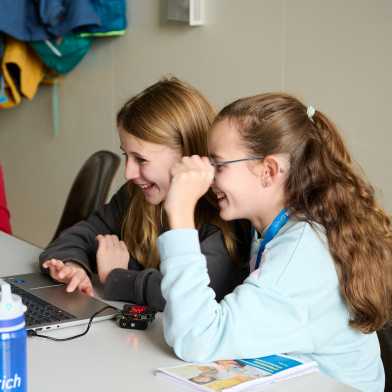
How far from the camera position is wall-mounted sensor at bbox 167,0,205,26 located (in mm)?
2959

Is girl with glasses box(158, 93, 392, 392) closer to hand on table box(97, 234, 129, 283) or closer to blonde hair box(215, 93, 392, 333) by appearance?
blonde hair box(215, 93, 392, 333)

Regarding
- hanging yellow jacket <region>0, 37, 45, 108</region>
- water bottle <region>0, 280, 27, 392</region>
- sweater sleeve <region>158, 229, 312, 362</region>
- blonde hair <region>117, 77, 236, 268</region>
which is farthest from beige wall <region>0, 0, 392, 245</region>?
water bottle <region>0, 280, 27, 392</region>

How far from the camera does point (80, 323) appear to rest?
1413mm

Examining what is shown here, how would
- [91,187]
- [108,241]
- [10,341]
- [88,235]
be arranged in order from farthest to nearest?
[91,187] → [88,235] → [108,241] → [10,341]

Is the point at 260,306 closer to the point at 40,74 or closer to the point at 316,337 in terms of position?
the point at 316,337

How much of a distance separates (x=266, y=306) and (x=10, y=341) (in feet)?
1.62

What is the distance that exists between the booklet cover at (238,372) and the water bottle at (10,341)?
1.01ft

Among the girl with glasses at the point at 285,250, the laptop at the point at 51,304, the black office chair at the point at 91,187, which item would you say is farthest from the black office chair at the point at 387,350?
the black office chair at the point at 91,187

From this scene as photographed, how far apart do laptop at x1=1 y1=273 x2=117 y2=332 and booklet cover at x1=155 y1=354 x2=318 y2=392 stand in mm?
296

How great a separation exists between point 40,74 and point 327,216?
270 centimetres

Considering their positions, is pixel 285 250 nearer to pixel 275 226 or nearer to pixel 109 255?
pixel 275 226

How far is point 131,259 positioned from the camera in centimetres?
183

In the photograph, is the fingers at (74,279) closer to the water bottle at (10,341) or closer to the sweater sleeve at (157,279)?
the sweater sleeve at (157,279)

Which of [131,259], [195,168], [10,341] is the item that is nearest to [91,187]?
[131,259]
